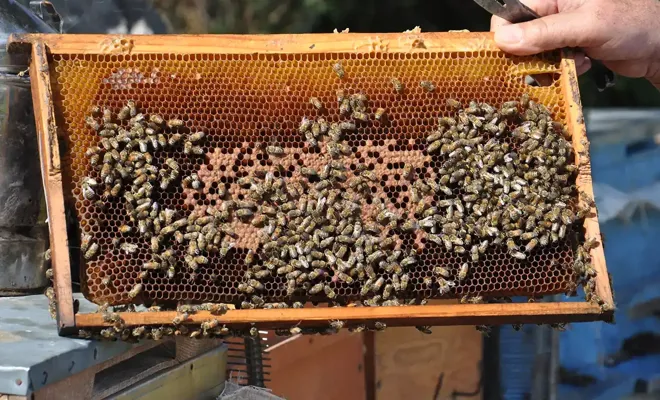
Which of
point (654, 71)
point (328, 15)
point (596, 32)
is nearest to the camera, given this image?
point (596, 32)

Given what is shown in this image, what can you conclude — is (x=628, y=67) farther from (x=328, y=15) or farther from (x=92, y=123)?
(x=92, y=123)

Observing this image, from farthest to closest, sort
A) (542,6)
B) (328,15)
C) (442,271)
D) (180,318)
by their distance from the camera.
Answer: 1. (328,15)
2. (542,6)
3. (442,271)
4. (180,318)

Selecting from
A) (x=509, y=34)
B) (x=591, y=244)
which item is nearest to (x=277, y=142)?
(x=509, y=34)

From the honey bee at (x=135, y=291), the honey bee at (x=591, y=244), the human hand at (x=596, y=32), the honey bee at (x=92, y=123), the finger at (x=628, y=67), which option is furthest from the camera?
the finger at (x=628, y=67)

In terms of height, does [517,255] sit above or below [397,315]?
above

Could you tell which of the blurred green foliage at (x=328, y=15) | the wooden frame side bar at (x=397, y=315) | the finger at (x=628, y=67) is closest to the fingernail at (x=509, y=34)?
the finger at (x=628, y=67)

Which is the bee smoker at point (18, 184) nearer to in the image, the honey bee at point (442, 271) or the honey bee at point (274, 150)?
the honey bee at point (274, 150)
